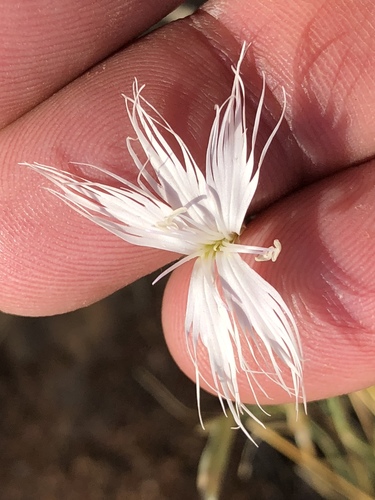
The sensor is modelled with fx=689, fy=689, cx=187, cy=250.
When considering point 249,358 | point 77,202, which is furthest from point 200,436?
point 77,202

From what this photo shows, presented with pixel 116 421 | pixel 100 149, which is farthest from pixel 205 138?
pixel 116 421

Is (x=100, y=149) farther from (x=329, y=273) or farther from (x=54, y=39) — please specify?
(x=329, y=273)

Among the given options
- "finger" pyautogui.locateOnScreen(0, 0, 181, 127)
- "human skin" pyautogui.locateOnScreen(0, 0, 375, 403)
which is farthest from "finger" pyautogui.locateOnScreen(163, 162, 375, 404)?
"finger" pyautogui.locateOnScreen(0, 0, 181, 127)

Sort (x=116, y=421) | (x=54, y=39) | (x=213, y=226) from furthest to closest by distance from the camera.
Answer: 1. (x=116, y=421)
2. (x=54, y=39)
3. (x=213, y=226)

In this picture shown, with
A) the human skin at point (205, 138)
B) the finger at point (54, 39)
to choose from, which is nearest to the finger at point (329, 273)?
the human skin at point (205, 138)

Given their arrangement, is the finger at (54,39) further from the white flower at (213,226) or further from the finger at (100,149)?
the white flower at (213,226)

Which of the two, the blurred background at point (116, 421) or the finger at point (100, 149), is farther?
the blurred background at point (116, 421)

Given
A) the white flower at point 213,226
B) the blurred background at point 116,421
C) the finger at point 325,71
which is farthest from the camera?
the blurred background at point 116,421

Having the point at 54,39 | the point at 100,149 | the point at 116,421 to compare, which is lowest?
the point at 116,421
